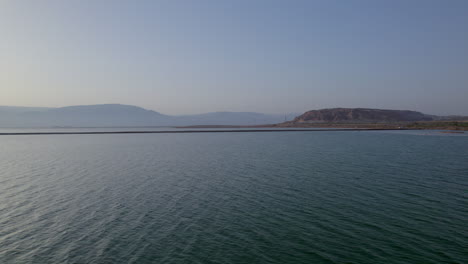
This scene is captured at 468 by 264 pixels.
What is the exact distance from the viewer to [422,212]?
1633cm

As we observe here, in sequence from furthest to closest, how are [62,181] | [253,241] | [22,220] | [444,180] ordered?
[62,181]
[444,180]
[22,220]
[253,241]

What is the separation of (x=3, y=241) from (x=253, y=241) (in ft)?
39.9

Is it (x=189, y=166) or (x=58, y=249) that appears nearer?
(x=58, y=249)

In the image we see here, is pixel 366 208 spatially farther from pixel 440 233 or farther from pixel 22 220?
pixel 22 220

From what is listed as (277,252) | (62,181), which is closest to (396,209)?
(277,252)

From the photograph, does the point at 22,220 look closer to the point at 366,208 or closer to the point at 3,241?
the point at 3,241

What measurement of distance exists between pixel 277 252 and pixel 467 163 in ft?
117

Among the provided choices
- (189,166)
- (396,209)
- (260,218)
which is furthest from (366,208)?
(189,166)

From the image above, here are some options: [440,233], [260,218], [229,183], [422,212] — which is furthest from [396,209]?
[229,183]

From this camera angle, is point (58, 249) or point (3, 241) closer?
point (58, 249)

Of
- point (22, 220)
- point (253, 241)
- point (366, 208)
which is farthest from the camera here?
point (366, 208)

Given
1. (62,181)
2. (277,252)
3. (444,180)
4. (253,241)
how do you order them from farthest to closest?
(62,181), (444,180), (253,241), (277,252)

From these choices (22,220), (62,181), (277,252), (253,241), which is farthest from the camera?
(62,181)

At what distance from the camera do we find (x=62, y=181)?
27.0 meters
